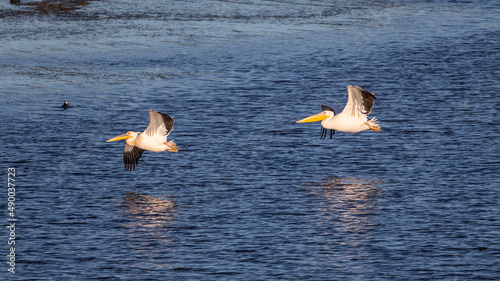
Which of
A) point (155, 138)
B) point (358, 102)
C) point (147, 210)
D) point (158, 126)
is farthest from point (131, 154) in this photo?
point (358, 102)

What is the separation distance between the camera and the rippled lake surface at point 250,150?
1728cm

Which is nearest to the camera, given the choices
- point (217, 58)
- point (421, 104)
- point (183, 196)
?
point (183, 196)

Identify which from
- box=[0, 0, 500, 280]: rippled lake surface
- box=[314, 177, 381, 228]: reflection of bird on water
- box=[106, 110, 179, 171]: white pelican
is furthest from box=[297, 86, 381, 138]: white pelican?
box=[106, 110, 179, 171]: white pelican

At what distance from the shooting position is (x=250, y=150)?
24406 millimetres

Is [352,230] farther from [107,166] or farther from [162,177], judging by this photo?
→ [107,166]

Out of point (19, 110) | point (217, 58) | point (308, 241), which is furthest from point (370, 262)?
point (217, 58)

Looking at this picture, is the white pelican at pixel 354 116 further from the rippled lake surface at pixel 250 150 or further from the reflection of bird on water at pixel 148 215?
the reflection of bird on water at pixel 148 215

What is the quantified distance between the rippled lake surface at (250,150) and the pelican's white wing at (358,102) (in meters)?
1.61

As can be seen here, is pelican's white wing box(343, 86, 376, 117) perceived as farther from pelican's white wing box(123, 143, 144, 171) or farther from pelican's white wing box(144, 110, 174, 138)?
pelican's white wing box(123, 143, 144, 171)

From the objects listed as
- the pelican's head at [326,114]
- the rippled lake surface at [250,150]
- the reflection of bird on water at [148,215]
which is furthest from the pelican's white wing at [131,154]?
the pelican's head at [326,114]

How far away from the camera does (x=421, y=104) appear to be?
29.5 m

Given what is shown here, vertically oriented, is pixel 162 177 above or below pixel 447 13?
below

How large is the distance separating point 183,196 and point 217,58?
1675 centimetres

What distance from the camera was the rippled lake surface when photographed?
17281 millimetres
